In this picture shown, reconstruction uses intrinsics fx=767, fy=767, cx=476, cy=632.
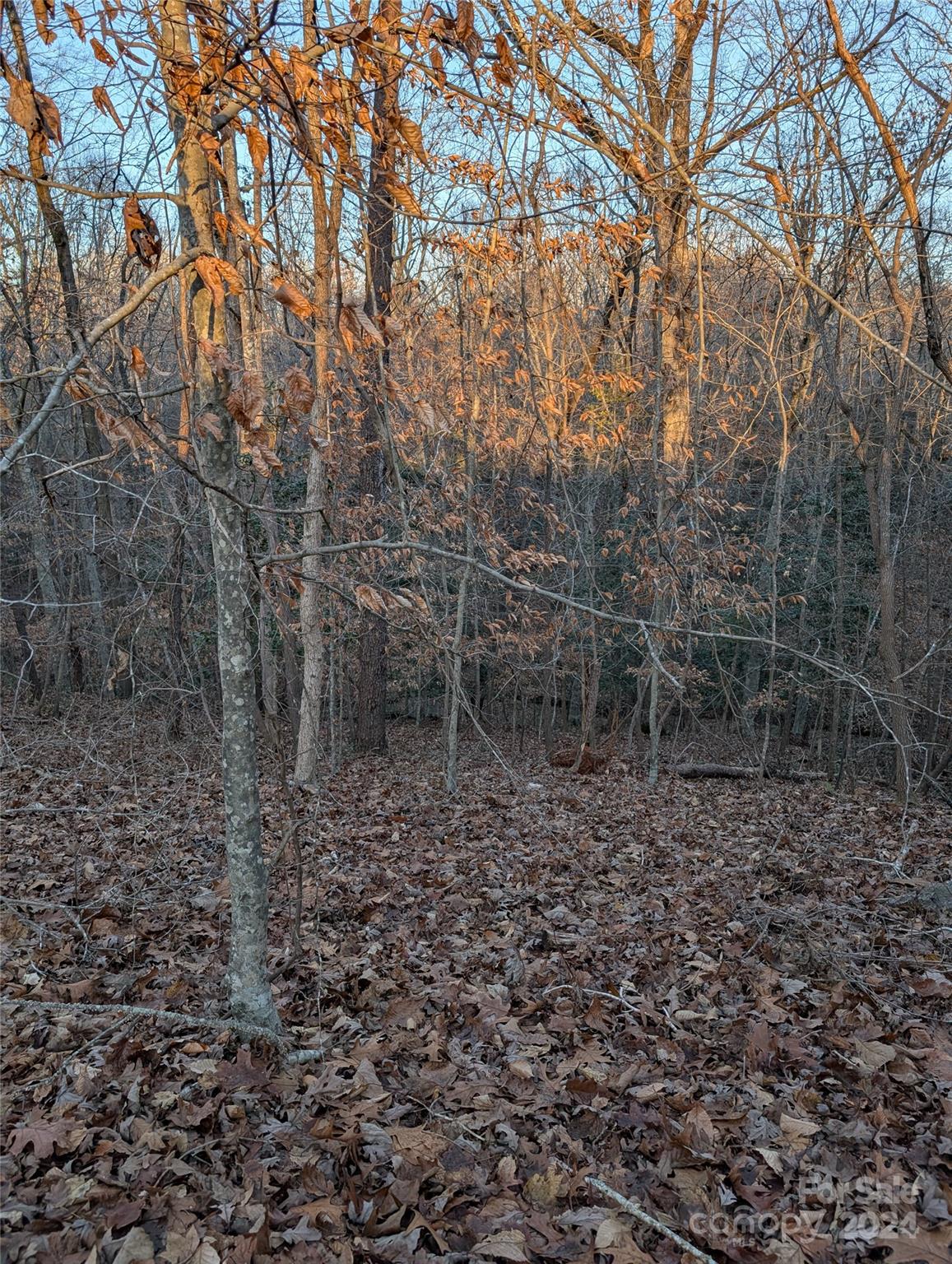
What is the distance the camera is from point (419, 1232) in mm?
2357

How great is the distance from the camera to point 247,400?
203 centimetres

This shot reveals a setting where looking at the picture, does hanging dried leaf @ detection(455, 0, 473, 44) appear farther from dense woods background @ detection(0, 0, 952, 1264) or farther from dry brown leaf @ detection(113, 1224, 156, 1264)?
dry brown leaf @ detection(113, 1224, 156, 1264)

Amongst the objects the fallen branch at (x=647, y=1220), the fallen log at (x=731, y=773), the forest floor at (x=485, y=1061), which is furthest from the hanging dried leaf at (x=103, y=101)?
the fallen log at (x=731, y=773)

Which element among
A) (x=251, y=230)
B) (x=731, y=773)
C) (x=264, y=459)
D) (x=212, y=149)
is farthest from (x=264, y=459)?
(x=731, y=773)

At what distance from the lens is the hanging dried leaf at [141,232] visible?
2.15 meters

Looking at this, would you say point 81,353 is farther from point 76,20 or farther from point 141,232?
point 76,20

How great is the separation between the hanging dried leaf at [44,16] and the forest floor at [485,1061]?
2.55m

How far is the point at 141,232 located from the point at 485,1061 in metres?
3.52

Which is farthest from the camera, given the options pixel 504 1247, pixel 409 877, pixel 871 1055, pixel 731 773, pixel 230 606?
pixel 731 773

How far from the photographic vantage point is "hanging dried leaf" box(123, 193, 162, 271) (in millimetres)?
2146

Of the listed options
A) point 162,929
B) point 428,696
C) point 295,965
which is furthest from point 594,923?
point 428,696

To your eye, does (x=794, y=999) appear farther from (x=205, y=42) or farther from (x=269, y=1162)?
(x=205, y=42)

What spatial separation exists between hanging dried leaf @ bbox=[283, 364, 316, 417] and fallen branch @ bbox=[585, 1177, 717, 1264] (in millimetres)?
2627

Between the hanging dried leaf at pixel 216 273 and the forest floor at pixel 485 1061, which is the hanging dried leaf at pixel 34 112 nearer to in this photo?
the hanging dried leaf at pixel 216 273
